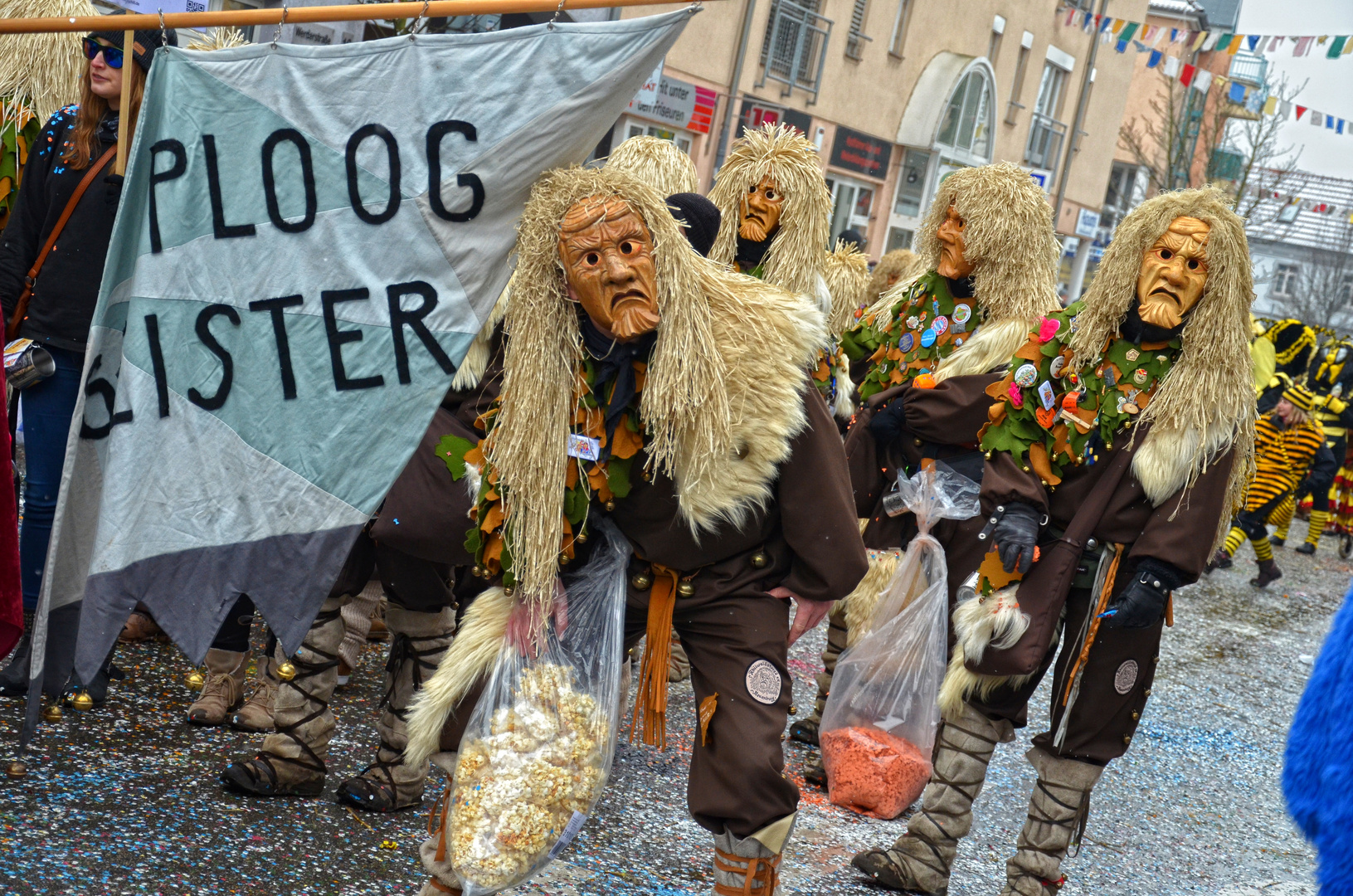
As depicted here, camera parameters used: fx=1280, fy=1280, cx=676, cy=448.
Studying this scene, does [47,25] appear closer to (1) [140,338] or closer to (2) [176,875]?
(1) [140,338]

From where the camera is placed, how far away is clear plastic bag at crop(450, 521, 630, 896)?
258cm

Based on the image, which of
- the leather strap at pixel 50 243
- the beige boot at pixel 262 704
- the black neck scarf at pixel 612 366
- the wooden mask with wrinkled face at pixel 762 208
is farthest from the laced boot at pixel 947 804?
the leather strap at pixel 50 243

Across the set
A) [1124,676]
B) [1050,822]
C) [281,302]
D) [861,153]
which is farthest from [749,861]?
[861,153]

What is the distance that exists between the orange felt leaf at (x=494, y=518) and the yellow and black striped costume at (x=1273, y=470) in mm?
8554

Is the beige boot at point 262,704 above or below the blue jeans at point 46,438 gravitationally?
A: below

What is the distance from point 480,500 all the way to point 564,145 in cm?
80

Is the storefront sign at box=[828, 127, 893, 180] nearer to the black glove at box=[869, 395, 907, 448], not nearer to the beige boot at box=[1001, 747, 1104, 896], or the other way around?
the black glove at box=[869, 395, 907, 448]

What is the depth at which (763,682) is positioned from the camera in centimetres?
278

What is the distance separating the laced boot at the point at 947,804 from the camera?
11.8ft

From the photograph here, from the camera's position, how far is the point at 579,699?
2.72m

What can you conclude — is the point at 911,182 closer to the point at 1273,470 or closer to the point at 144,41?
the point at 1273,470

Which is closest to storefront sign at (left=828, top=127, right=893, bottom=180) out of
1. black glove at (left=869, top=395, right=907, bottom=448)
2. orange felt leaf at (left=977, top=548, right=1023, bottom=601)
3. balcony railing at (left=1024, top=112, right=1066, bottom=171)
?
balcony railing at (left=1024, top=112, right=1066, bottom=171)

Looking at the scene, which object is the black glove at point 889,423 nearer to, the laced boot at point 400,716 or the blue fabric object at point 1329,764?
the laced boot at point 400,716

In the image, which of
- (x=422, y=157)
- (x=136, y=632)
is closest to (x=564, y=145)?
(x=422, y=157)
